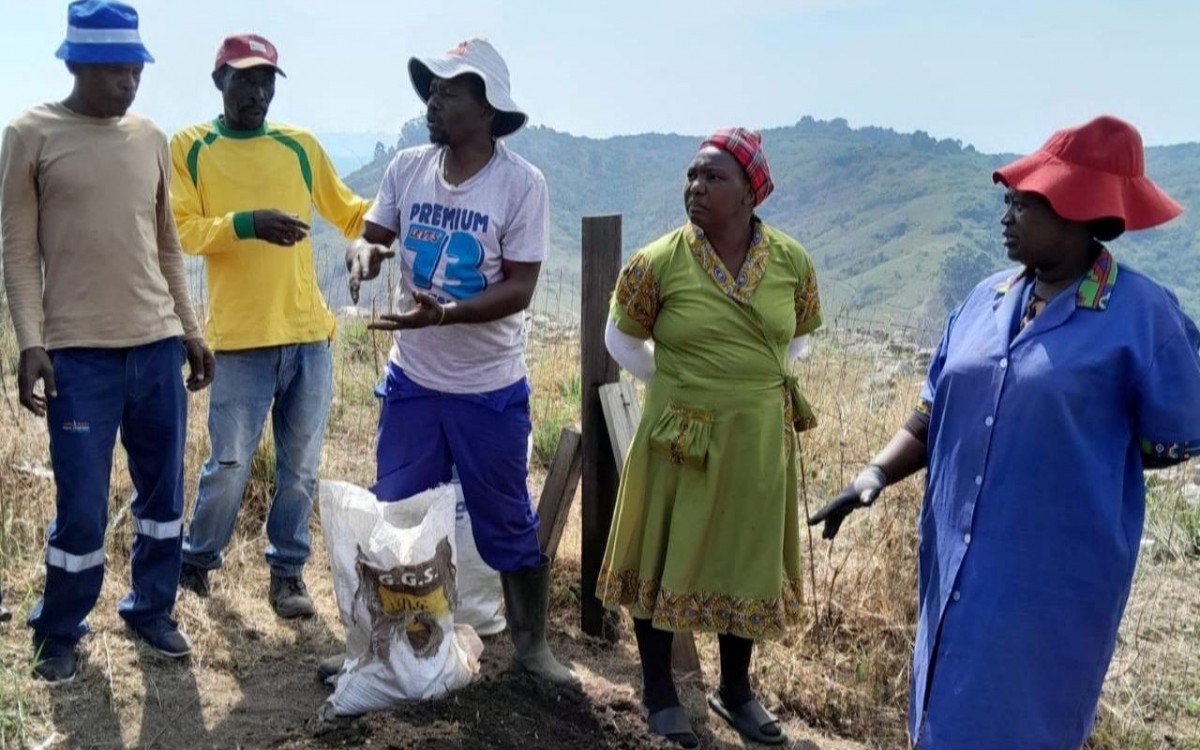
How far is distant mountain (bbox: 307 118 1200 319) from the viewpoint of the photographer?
41.5 meters

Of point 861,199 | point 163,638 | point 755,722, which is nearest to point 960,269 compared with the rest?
point 861,199

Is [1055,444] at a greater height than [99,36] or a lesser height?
lesser

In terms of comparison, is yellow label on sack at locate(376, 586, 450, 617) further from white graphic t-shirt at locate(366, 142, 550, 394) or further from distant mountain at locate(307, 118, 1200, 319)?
distant mountain at locate(307, 118, 1200, 319)

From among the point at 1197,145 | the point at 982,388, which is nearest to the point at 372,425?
the point at 982,388

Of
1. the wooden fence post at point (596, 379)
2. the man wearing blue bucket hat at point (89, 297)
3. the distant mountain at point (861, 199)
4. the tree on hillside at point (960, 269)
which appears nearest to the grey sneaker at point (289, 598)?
the man wearing blue bucket hat at point (89, 297)

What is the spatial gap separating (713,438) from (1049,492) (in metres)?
1.11

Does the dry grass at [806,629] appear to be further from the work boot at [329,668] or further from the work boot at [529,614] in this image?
the work boot at [529,614]

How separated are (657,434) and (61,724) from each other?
1998mm

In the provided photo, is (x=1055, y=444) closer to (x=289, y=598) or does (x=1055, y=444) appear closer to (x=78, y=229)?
(x=78, y=229)

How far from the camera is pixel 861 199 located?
6081 centimetres

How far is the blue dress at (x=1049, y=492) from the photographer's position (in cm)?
210

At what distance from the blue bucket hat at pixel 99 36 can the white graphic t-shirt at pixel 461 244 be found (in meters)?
0.85

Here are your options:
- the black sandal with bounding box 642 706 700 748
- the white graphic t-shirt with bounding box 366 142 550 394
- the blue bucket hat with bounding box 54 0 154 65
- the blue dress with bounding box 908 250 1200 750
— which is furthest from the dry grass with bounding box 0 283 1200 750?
the blue bucket hat with bounding box 54 0 154 65

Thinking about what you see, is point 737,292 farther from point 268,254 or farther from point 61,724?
point 61,724
